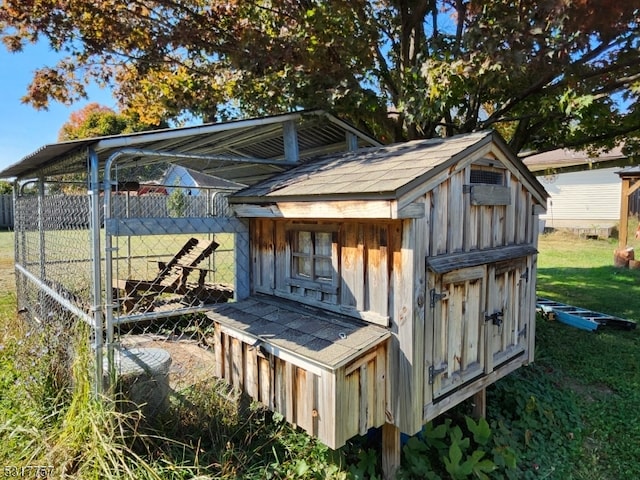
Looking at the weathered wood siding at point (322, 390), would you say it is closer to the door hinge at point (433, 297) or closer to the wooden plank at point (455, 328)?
the door hinge at point (433, 297)

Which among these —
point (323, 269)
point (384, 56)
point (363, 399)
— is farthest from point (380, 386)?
point (384, 56)

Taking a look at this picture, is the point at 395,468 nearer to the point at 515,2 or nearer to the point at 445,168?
the point at 445,168

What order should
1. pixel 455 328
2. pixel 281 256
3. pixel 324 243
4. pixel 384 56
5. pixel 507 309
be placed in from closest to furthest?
1. pixel 455 328
2. pixel 324 243
3. pixel 281 256
4. pixel 507 309
5. pixel 384 56

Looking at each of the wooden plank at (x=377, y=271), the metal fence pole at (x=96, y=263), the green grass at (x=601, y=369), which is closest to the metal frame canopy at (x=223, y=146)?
the metal fence pole at (x=96, y=263)

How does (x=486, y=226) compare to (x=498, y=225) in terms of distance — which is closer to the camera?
(x=486, y=226)

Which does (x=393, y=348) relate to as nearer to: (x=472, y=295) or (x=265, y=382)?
(x=472, y=295)

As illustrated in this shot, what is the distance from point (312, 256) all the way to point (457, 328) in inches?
54.8

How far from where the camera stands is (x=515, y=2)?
4629 millimetres

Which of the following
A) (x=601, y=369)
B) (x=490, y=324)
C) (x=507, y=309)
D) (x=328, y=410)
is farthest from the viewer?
(x=601, y=369)

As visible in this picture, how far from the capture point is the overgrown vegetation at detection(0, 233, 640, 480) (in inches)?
118

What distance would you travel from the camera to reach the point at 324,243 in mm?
3615

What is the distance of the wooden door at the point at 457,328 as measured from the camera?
3.30 m

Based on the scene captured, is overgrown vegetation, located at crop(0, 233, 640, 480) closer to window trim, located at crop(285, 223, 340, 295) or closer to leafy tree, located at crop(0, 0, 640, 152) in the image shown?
window trim, located at crop(285, 223, 340, 295)

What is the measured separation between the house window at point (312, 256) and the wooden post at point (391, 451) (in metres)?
1.31
